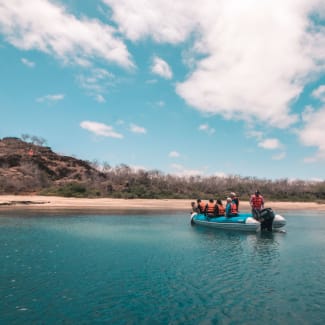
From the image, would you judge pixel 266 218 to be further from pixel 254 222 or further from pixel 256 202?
pixel 256 202

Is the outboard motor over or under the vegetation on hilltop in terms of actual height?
under

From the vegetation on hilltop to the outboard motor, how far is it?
39002 millimetres

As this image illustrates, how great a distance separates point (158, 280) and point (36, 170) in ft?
232

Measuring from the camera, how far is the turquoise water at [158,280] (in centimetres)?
828

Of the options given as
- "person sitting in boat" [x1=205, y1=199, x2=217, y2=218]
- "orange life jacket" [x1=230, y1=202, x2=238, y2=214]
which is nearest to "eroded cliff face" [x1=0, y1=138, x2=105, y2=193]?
"person sitting in boat" [x1=205, y1=199, x2=217, y2=218]

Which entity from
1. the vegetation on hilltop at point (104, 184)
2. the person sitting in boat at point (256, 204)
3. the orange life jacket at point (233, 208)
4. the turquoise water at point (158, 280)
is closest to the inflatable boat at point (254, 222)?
the person sitting in boat at point (256, 204)

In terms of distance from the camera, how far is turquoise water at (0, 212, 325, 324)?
828 cm

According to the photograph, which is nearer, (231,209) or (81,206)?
(231,209)

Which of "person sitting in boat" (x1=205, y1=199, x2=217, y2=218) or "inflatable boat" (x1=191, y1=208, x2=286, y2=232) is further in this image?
"person sitting in boat" (x1=205, y1=199, x2=217, y2=218)

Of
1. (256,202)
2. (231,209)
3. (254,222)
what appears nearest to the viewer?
(254,222)

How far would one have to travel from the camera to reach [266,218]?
24359mm

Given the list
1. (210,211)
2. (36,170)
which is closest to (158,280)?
(210,211)

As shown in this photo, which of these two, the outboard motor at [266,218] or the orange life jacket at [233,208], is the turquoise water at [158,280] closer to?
the outboard motor at [266,218]

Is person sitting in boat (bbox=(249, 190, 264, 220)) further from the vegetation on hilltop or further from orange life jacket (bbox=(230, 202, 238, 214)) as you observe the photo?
the vegetation on hilltop
